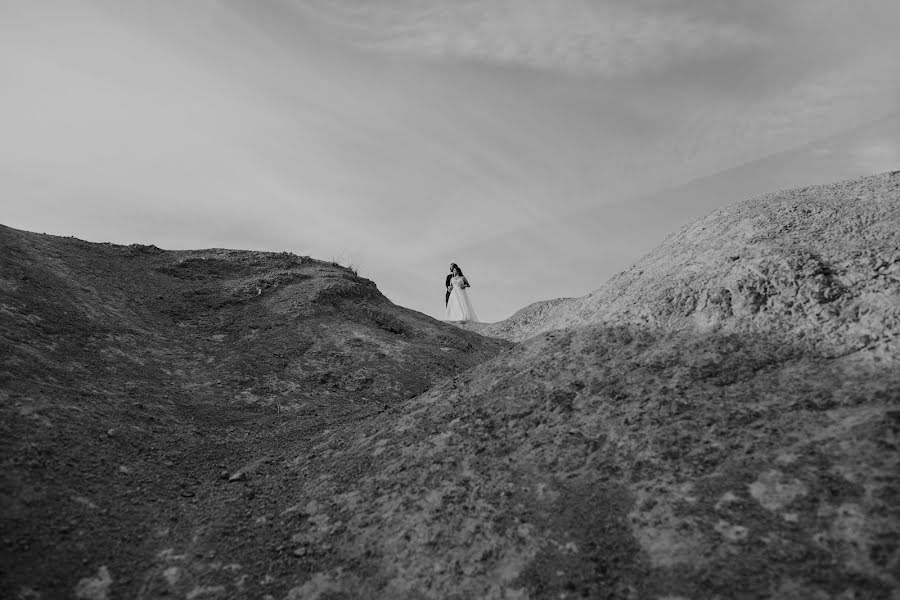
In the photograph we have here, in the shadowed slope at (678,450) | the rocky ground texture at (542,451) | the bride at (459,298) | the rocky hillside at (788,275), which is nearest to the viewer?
the shadowed slope at (678,450)

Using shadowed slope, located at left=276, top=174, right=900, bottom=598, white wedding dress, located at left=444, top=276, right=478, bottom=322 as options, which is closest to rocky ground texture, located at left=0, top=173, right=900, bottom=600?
shadowed slope, located at left=276, top=174, right=900, bottom=598

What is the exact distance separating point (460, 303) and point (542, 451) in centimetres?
1771

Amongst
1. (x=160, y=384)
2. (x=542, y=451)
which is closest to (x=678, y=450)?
(x=542, y=451)

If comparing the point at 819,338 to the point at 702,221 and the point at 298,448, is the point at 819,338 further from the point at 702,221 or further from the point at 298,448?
the point at 298,448

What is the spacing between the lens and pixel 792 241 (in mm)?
6883

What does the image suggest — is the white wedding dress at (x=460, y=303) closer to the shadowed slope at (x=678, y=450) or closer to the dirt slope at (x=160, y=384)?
the dirt slope at (x=160, y=384)

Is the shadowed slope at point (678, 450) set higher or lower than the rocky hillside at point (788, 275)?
lower

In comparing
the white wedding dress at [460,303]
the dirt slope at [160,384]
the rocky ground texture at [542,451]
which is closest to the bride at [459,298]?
the white wedding dress at [460,303]

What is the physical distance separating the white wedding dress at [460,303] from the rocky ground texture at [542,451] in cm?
1354

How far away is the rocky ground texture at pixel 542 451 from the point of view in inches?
144

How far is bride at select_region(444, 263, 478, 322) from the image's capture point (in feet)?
74.5

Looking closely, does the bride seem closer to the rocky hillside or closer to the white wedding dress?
the white wedding dress

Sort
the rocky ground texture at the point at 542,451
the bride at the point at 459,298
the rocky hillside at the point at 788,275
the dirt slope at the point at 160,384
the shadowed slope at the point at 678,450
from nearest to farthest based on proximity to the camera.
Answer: the shadowed slope at the point at 678,450
the rocky ground texture at the point at 542,451
the dirt slope at the point at 160,384
the rocky hillside at the point at 788,275
the bride at the point at 459,298

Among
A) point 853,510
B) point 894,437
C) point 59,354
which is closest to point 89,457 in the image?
point 59,354
